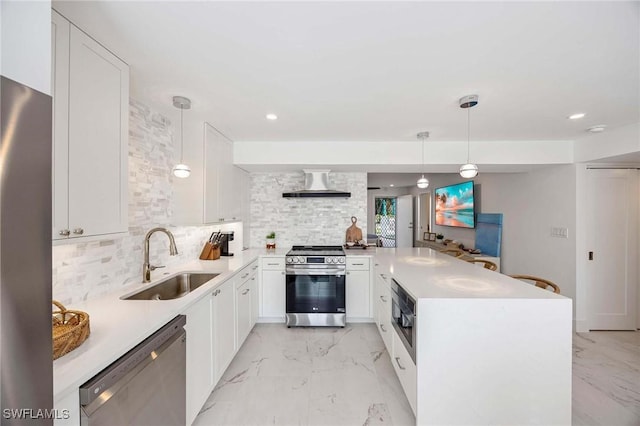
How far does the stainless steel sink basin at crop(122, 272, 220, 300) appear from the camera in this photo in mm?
2160

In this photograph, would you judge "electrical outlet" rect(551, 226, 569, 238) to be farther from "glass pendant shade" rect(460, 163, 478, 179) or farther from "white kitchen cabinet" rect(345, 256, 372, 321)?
"white kitchen cabinet" rect(345, 256, 372, 321)

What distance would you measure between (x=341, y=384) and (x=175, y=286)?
1.69 meters

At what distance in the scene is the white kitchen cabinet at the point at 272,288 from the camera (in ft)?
11.9

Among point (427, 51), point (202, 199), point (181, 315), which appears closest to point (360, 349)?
point (181, 315)

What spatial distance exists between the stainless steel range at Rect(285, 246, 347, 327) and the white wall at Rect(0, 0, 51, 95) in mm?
2896

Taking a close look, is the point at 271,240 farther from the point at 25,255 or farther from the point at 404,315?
the point at 25,255

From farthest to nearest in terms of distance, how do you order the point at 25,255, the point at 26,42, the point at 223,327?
the point at 223,327
the point at 26,42
the point at 25,255

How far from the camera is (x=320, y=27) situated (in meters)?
1.36

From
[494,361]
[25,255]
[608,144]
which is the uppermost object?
[608,144]

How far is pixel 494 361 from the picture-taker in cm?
170

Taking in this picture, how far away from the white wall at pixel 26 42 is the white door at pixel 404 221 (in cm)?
802

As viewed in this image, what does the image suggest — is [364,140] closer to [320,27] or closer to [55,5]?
[320,27]

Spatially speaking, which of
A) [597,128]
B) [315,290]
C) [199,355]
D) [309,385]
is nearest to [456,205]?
[597,128]

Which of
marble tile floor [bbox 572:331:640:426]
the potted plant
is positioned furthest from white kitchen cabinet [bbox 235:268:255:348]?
marble tile floor [bbox 572:331:640:426]
